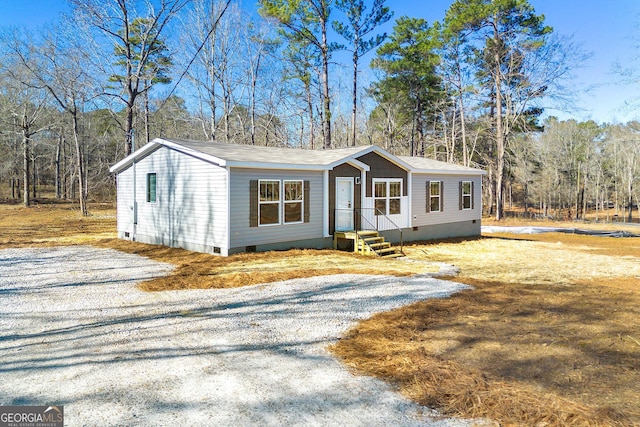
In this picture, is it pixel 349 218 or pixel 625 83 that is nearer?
pixel 349 218

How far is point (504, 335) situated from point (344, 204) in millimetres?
8886

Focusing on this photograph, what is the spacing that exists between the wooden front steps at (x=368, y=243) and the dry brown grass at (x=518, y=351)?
12.9 feet

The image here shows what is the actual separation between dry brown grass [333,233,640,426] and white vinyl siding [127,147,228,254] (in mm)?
6244

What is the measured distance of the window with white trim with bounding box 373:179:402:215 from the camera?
14.0 m

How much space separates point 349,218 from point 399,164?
9.87 feet

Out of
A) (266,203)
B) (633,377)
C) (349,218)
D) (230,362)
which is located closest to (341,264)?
(266,203)

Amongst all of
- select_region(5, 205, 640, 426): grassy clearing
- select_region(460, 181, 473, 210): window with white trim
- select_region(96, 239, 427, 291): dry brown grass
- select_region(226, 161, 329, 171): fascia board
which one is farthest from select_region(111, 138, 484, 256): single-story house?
select_region(460, 181, 473, 210): window with white trim

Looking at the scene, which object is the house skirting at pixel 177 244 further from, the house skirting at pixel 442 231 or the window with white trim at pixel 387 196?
the house skirting at pixel 442 231

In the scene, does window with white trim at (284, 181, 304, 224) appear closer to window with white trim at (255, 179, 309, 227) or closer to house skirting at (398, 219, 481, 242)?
window with white trim at (255, 179, 309, 227)

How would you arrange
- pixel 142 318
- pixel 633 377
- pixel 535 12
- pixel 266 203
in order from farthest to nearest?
pixel 535 12, pixel 266 203, pixel 142 318, pixel 633 377

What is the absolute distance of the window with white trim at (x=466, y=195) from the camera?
1731 cm

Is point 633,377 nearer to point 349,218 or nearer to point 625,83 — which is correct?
point 349,218

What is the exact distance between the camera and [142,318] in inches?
207

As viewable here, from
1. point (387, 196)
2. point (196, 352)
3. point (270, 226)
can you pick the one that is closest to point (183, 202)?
point (270, 226)
